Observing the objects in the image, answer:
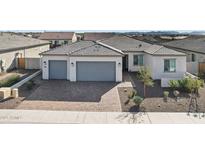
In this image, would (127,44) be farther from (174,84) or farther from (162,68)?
(174,84)

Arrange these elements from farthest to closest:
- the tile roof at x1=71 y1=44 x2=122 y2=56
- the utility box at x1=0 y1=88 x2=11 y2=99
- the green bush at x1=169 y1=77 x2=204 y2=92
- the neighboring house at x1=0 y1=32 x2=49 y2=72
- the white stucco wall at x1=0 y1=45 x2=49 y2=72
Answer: the white stucco wall at x1=0 y1=45 x2=49 y2=72, the neighboring house at x1=0 y1=32 x2=49 y2=72, the tile roof at x1=71 y1=44 x2=122 y2=56, the green bush at x1=169 y1=77 x2=204 y2=92, the utility box at x1=0 y1=88 x2=11 y2=99

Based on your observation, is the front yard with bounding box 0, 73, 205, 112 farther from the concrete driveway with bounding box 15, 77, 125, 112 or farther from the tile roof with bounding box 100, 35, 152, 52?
the tile roof with bounding box 100, 35, 152, 52

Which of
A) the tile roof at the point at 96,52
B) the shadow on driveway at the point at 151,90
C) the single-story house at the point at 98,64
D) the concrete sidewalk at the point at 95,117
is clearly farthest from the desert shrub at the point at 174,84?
the concrete sidewalk at the point at 95,117

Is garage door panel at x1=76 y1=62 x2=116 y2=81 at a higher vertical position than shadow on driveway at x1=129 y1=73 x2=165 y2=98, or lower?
higher

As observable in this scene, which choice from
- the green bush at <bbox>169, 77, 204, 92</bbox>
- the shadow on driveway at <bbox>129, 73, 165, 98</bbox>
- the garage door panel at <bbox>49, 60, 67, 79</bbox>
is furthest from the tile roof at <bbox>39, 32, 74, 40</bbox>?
the green bush at <bbox>169, 77, 204, 92</bbox>

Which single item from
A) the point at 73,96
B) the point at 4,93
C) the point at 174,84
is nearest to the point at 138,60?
the point at 174,84

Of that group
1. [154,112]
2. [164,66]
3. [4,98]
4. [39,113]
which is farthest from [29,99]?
[164,66]
